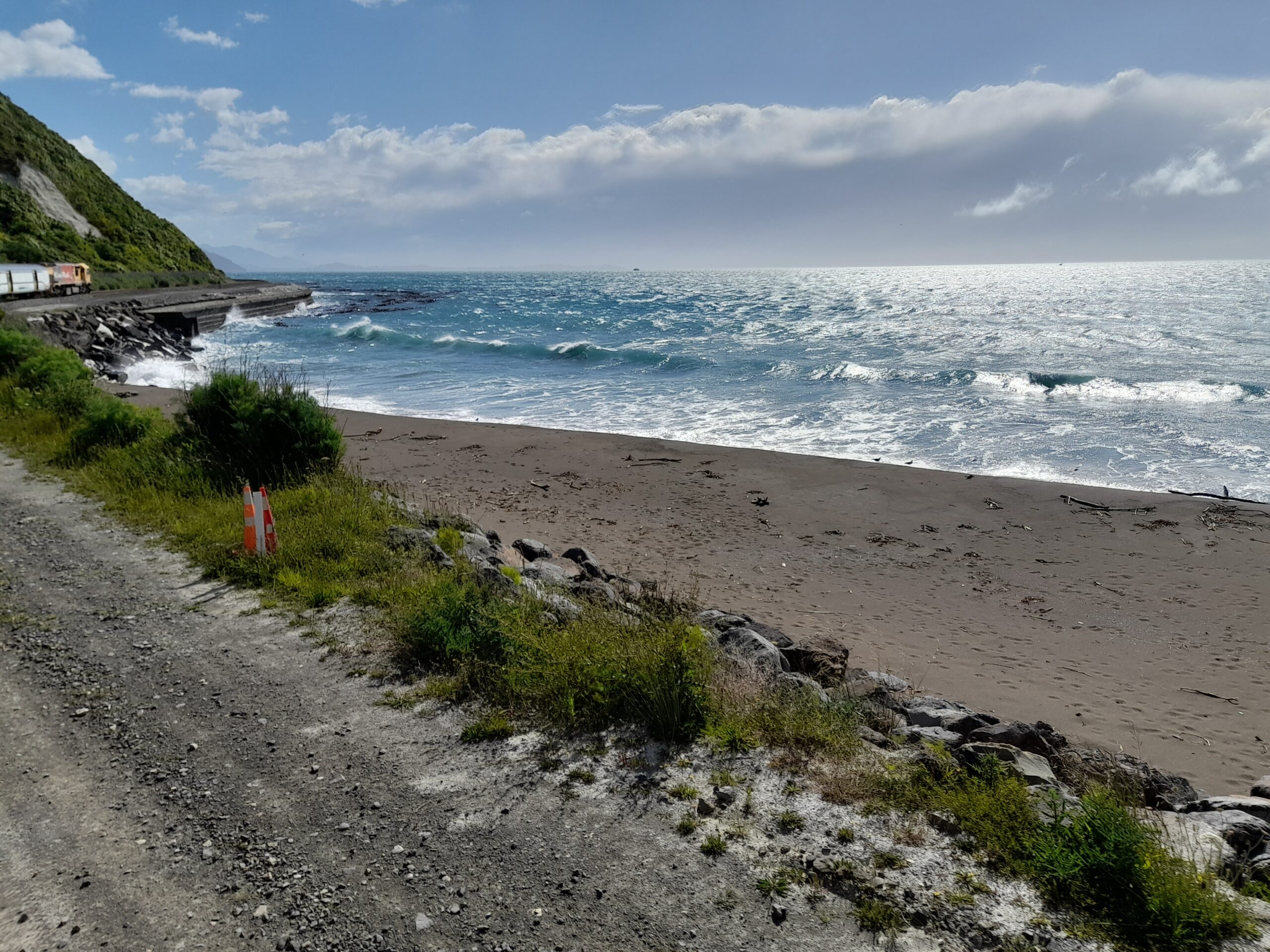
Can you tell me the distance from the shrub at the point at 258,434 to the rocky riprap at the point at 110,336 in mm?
14569

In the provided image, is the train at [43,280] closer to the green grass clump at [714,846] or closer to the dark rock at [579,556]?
the dark rock at [579,556]

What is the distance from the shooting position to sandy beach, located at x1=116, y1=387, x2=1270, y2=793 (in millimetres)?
6781

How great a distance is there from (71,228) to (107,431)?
52.9 m

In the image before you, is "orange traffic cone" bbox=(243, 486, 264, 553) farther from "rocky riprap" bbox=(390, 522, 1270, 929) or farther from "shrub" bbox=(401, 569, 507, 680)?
"shrub" bbox=(401, 569, 507, 680)

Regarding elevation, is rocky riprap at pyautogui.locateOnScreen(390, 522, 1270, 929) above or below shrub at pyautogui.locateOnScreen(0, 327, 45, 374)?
below

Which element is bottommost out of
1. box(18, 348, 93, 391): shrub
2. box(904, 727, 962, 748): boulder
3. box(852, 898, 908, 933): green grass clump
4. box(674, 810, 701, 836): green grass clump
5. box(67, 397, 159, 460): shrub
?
box(904, 727, 962, 748): boulder

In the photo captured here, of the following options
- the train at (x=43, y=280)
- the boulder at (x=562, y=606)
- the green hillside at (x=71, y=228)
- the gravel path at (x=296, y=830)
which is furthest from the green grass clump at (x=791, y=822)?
the green hillside at (x=71, y=228)

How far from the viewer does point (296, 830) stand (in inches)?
A: 142

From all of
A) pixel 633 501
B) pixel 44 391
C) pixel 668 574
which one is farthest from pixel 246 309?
pixel 668 574

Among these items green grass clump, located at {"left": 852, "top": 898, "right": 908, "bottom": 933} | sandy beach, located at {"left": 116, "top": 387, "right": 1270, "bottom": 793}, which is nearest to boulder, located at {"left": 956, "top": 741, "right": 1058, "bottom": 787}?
green grass clump, located at {"left": 852, "top": 898, "right": 908, "bottom": 933}

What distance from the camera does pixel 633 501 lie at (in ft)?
41.0

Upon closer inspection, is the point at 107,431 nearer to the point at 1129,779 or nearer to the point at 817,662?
the point at 817,662

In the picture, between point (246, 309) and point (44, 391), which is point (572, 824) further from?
point (246, 309)

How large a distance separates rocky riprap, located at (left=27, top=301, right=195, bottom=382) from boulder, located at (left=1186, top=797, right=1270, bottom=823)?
2476 centimetres
